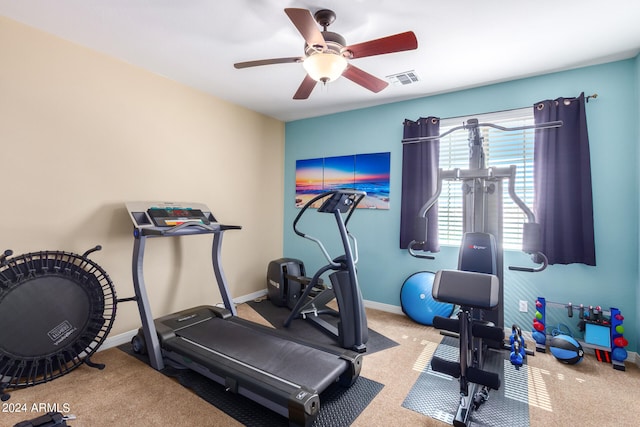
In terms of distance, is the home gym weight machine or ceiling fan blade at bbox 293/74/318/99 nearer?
the home gym weight machine

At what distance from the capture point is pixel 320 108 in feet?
13.3

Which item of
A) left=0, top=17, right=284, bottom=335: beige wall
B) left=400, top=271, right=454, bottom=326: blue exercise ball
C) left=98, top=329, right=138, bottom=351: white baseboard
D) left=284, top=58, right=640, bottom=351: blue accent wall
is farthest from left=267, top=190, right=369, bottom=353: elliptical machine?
left=98, top=329, right=138, bottom=351: white baseboard

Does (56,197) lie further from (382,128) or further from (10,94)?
(382,128)

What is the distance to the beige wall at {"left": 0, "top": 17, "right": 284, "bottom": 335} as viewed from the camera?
2309mm

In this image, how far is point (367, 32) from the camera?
7.52 ft

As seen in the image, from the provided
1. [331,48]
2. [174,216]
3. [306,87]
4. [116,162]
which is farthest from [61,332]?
[331,48]

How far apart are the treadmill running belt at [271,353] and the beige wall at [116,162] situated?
970 millimetres

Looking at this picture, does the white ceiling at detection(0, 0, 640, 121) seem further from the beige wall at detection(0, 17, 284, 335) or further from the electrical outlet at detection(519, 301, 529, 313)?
the electrical outlet at detection(519, 301, 529, 313)

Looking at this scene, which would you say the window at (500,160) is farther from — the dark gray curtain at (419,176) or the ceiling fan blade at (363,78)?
the ceiling fan blade at (363,78)

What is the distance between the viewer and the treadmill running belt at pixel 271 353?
1.94 m

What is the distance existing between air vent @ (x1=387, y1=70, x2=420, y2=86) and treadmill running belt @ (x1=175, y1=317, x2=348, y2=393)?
2622 mm

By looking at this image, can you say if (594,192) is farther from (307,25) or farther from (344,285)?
(307,25)

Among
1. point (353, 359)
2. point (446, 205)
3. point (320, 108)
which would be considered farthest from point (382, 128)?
point (353, 359)

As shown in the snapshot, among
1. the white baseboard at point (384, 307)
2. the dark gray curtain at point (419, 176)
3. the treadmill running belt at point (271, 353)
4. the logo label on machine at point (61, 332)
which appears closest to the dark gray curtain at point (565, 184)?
the dark gray curtain at point (419, 176)
